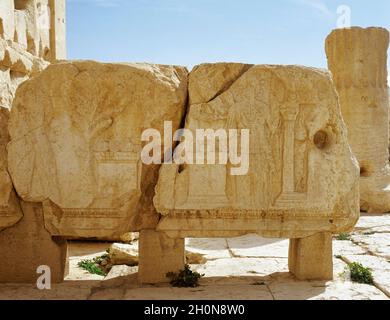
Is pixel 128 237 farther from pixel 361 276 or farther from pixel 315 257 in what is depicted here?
pixel 361 276

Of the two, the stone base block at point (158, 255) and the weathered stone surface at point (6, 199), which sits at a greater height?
the weathered stone surface at point (6, 199)

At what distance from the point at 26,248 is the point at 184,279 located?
156 cm

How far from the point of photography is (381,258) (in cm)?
518

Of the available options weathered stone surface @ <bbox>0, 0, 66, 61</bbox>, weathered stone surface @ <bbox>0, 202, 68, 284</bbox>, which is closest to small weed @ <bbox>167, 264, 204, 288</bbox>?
weathered stone surface @ <bbox>0, 202, 68, 284</bbox>

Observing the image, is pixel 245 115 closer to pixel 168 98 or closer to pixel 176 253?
pixel 168 98

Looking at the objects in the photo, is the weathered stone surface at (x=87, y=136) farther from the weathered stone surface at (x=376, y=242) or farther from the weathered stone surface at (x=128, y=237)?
the weathered stone surface at (x=376, y=242)

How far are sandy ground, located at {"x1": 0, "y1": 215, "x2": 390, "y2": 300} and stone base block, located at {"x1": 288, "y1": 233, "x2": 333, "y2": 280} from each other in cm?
9

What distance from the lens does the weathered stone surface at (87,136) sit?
3734 mm

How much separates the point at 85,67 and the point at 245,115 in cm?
155

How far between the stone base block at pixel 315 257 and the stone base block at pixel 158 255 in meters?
1.18

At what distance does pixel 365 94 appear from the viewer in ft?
30.9

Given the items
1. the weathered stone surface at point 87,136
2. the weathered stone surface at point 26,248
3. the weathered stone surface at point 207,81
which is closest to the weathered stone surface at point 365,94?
the weathered stone surface at point 207,81

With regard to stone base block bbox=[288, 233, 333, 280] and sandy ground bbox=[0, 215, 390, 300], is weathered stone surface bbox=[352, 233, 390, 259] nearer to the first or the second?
sandy ground bbox=[0, 215, 390, 300]
